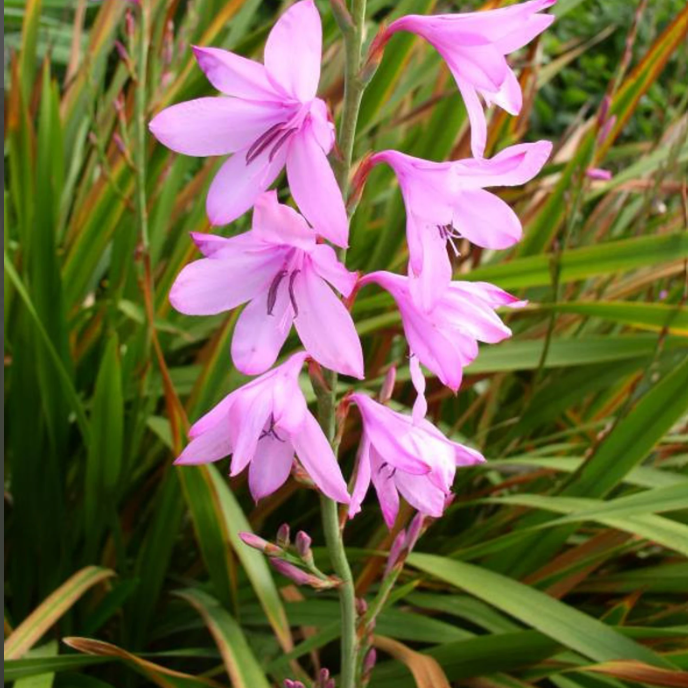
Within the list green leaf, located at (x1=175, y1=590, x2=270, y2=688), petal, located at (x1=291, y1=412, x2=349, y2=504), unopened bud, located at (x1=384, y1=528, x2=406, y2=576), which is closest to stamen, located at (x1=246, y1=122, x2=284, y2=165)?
petal, located at (x1=291, y1=412, x2=349, y2=504)

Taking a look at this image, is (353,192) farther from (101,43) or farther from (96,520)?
(101,43)

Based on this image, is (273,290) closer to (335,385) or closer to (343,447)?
(335,385)

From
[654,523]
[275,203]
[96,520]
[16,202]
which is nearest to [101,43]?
[16,202]

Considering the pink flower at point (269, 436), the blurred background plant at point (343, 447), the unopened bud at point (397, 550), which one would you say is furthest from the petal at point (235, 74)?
the blurred background plant at point (343, 447)

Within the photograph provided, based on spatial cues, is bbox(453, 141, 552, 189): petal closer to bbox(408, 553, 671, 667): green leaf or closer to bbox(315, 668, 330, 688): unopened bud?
bbox(315, 668, 330, 688): unopened bud

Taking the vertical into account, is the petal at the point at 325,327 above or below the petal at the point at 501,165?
below

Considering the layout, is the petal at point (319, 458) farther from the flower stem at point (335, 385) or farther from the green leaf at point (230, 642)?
the green leaf at point (230, 642)
